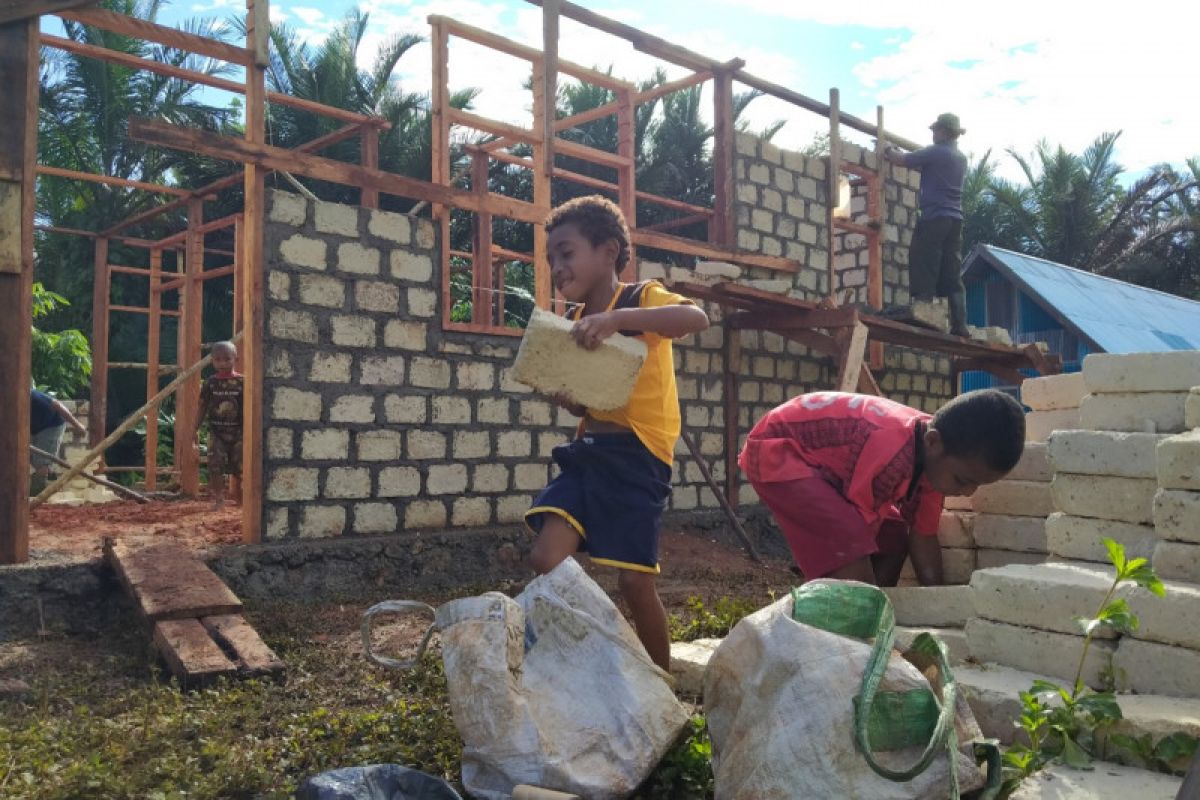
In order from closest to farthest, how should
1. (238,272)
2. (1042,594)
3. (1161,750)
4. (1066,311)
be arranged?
(1161,750) → (1042,594) → (238,272) → (1066,311)

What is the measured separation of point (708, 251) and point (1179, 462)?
5.67 meters

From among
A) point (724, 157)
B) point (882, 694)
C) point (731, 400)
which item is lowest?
point (882, 694)

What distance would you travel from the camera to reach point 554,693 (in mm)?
2059

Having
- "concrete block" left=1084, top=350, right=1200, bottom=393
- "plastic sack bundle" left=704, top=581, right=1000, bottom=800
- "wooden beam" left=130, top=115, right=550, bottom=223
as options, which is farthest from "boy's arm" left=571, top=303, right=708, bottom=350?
"wooden beam" left=130, top=115, right=550, bottom=223

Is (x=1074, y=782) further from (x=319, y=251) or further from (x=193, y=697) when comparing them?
(x=319, y=251)

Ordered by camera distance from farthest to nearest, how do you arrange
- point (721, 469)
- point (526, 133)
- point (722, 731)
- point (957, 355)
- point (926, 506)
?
point (957, 355) → point (721, 469) → point (526, 133) → point (926, 506) → point (722, 731)

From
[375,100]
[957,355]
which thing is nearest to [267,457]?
[957,355]

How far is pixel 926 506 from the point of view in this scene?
366 cm

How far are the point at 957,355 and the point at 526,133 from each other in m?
5.88

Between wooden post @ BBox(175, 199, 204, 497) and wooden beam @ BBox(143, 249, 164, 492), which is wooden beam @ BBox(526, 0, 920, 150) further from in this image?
wooden beam @ BBox(143, 249, 164, 492)

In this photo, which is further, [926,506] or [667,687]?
[926,506]

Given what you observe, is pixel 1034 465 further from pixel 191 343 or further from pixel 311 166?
pixel 191 343

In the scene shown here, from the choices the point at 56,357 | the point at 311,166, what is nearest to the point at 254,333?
the point at 311,166

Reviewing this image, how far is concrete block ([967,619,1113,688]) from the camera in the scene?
104 inches
